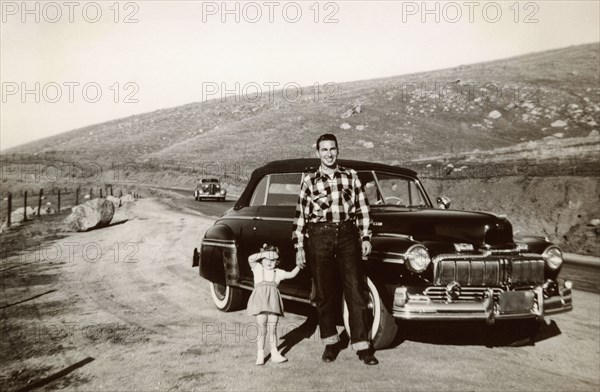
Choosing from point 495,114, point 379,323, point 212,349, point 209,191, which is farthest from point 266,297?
point 495,114

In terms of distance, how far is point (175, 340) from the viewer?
5375 millimetres

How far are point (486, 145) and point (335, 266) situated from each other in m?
40.5

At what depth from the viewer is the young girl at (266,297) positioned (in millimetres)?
4562

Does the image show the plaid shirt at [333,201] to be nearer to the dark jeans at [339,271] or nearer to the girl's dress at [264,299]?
the dark jeans at [339,271]

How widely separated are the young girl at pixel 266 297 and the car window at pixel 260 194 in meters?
1.76

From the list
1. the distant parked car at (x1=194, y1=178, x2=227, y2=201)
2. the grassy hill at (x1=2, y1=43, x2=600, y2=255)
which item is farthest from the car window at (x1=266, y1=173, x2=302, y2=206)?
the distant parked car at (x1=194, y1=178, x2=227, y2=201)

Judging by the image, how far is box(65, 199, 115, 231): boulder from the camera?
15320 mm

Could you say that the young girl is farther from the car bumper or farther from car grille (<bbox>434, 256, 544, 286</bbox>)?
car grille (<bbox>434, 256, 544, 286</bbox>)

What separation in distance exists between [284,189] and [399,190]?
1391mm

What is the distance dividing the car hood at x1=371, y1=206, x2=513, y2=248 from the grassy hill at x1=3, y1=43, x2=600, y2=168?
3253 cm

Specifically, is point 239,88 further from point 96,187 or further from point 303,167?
point 96,187

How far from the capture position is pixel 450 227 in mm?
5031

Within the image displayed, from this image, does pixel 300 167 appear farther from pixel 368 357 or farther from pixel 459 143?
pixel 459 143

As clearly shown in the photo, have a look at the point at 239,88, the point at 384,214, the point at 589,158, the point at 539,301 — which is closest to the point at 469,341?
the point at 539,301
